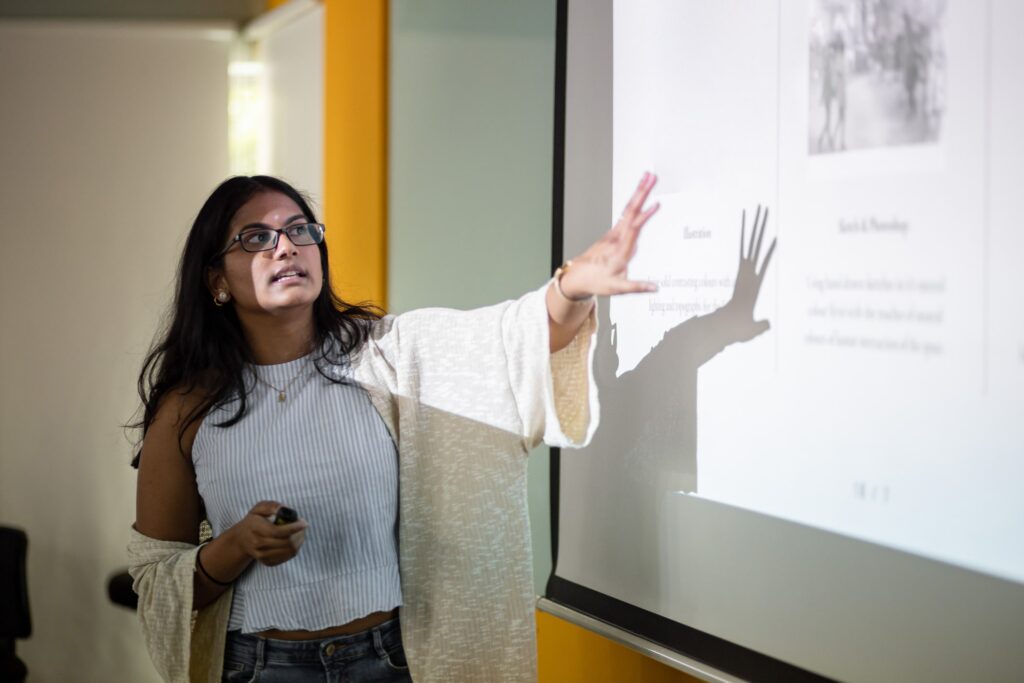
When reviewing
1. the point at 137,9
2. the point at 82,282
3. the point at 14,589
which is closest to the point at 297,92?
the point at 137,9

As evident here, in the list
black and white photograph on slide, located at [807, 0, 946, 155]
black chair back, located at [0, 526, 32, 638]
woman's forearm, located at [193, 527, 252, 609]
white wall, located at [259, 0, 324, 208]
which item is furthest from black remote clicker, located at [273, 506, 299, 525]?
white wall, located at [259, 0, 324, 208]

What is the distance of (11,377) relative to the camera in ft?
11.4

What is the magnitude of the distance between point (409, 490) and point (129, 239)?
245 centimetres

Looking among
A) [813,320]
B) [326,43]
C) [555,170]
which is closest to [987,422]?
[813,320]

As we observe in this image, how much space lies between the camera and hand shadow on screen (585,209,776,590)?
1454 mm

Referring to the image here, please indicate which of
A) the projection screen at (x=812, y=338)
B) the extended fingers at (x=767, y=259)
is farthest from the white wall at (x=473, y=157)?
the extended fingers at (x=767, y=259)

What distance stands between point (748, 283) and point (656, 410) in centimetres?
32

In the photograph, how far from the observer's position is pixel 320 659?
153 centimetres

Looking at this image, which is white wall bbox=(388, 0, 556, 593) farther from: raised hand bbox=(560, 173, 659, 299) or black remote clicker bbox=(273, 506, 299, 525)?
black remote clicker bbox=(273, 506, 299, 525)

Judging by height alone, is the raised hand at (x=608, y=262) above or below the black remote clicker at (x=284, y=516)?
above

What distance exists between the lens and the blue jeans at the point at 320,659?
5.03 feet

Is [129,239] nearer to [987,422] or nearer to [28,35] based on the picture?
[28,35]

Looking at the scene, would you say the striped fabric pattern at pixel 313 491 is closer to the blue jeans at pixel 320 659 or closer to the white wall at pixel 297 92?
the blue jeans at pixel 320 659

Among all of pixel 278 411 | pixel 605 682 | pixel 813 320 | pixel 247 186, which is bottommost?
pixel 605 682
